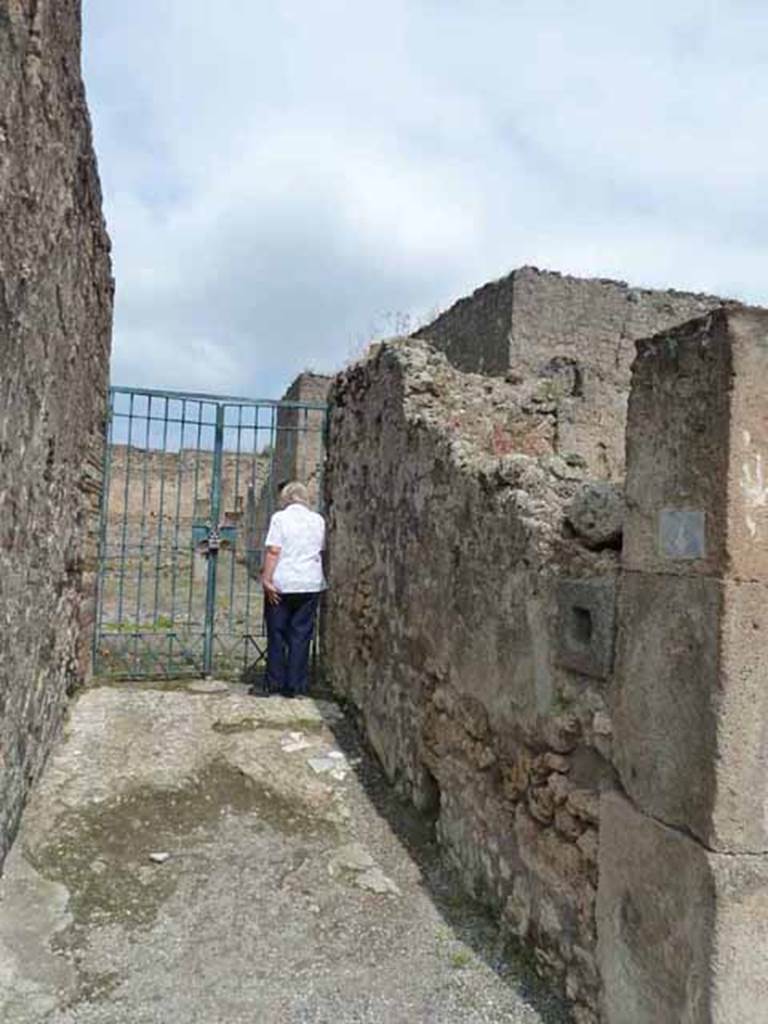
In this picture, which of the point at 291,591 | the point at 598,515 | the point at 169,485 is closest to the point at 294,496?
the point at 291,591

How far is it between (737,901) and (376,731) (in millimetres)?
2817

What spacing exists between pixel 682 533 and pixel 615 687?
20.8 inches

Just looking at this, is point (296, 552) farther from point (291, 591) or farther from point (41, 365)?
point (41, 365)

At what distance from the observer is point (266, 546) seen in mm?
5832

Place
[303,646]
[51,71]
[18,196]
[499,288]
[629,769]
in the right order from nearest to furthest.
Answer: [629,769] < [18,196] < [51,71] < [303,646] < [499,288]

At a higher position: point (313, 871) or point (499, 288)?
point (499, 288)

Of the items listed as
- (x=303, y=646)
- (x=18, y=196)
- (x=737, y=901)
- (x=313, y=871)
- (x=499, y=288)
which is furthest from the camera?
(x=499, y=288)

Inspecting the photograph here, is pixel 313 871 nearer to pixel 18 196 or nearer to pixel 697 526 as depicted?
pixel 697 526

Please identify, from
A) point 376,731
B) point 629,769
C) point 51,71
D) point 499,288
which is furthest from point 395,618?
point 499,288

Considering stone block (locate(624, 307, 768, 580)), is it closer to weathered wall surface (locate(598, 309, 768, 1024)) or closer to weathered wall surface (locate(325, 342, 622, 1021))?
weathered wall surface (locate(598, 309, 768, 1024))

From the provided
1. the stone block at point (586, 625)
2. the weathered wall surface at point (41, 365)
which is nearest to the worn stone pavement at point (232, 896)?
the weathered wall surface at point (41, 365)

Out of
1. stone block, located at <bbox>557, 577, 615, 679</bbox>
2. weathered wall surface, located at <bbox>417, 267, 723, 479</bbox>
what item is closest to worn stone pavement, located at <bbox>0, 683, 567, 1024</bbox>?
stone block, located at <bbox>557, 577, 615, 679</bbox>

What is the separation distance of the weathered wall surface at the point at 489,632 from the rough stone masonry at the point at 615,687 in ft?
0.04

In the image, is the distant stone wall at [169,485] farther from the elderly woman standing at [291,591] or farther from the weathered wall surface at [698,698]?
the weathered wall surface at [698,698]
